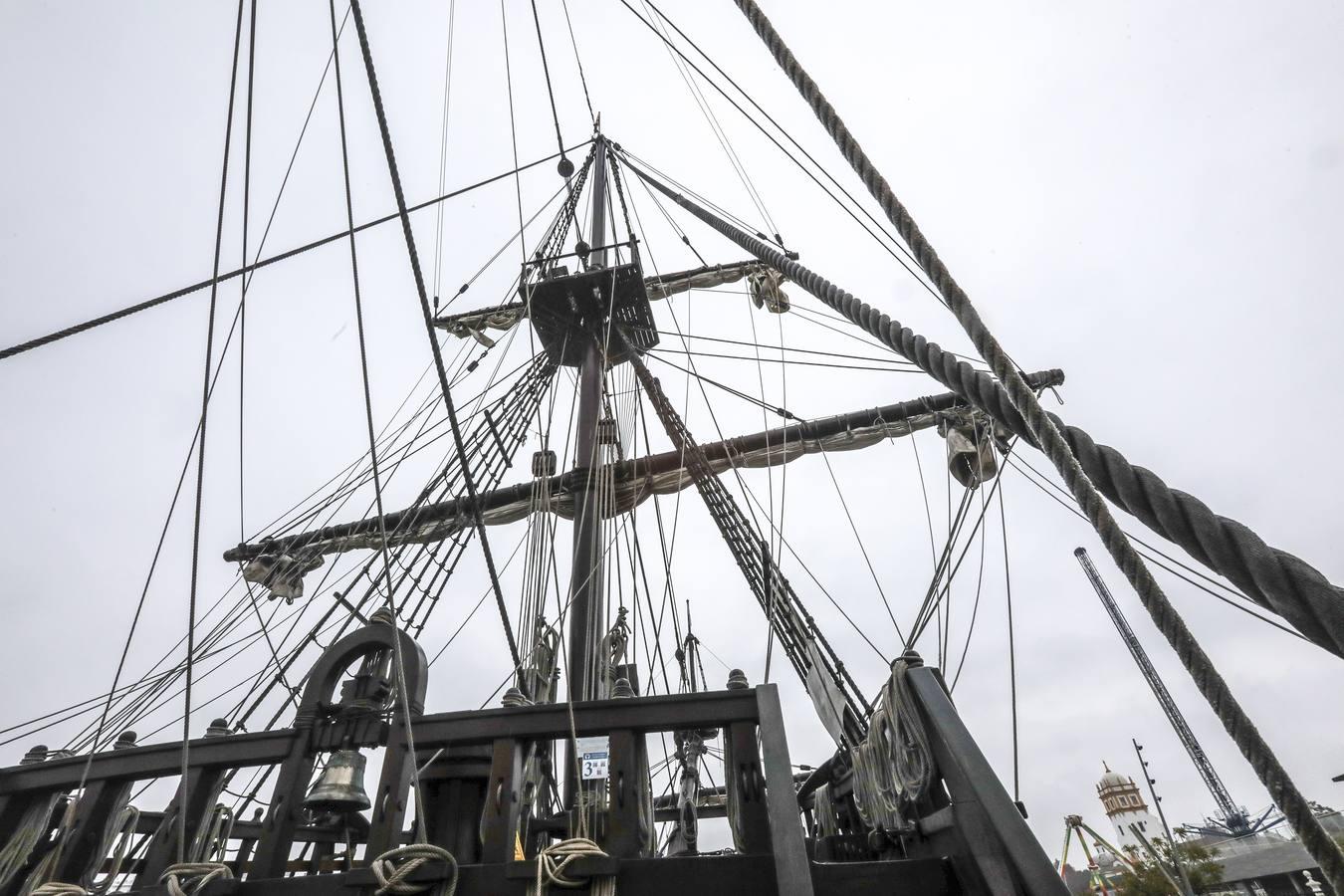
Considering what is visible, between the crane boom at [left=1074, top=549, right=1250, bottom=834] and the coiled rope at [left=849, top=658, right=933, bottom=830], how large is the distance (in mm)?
46265

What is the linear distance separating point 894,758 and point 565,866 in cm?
128

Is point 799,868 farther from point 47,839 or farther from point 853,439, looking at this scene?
point 853,439

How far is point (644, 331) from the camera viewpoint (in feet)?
30.9

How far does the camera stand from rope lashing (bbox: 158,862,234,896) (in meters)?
1.97

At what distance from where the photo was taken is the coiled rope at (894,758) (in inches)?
88.4

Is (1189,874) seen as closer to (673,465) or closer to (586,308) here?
(673,465)

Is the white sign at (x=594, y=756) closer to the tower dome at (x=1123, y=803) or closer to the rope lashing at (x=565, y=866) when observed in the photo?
the rope lashing at (x=565, y=866)

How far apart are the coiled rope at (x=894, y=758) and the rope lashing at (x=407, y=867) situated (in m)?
1.55

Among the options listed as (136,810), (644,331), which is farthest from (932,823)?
(644,331)

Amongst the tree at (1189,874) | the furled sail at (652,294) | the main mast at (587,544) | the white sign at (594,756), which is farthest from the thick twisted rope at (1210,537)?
the tree at (1189,874)

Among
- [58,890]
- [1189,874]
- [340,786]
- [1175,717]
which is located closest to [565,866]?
[340,786]

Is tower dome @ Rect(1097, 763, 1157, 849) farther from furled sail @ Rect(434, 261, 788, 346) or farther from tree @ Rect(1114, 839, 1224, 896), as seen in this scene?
furled sail @ Rect(434, 261, 788, 346)

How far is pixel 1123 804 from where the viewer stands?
4766 centimetres

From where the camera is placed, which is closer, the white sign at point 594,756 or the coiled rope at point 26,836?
the white sign at point 594,756
